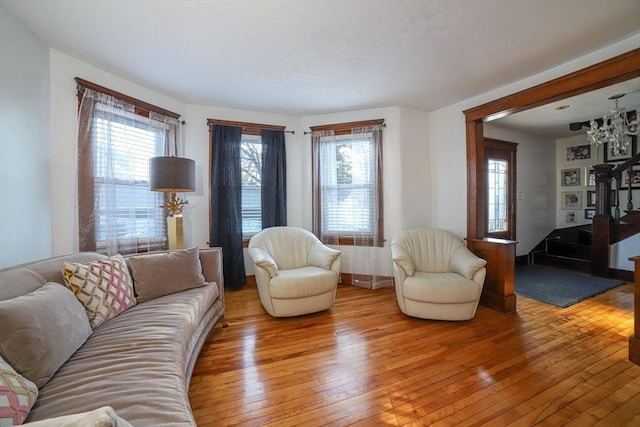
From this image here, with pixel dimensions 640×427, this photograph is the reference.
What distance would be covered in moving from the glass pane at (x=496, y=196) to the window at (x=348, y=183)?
7.78 ft

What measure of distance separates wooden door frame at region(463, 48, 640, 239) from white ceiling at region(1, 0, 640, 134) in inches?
7.0

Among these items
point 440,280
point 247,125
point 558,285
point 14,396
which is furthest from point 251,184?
point 558,285

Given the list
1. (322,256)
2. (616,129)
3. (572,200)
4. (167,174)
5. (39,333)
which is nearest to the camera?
(39,333)

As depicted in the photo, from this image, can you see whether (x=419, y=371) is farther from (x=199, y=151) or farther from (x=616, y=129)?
(x=616, y=129)

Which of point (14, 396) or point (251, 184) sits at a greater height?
point (251, 184)

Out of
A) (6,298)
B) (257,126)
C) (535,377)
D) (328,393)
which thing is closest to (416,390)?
(328,393)

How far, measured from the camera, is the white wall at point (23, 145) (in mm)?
1644

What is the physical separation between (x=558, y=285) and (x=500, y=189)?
178 centimetres

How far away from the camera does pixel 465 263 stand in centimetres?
255

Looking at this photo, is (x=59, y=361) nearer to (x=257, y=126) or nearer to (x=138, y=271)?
(x=138, y=271)

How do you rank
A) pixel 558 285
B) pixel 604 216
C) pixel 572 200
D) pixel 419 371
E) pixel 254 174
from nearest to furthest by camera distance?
pixel 419 371 < pixel 558 285 < pixel 254 174 < pixel 604 216 < pixel 572 200

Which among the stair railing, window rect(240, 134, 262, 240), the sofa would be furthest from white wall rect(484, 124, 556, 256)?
the sofa

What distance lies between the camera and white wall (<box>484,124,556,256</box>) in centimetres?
470

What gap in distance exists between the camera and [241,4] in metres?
1.62
